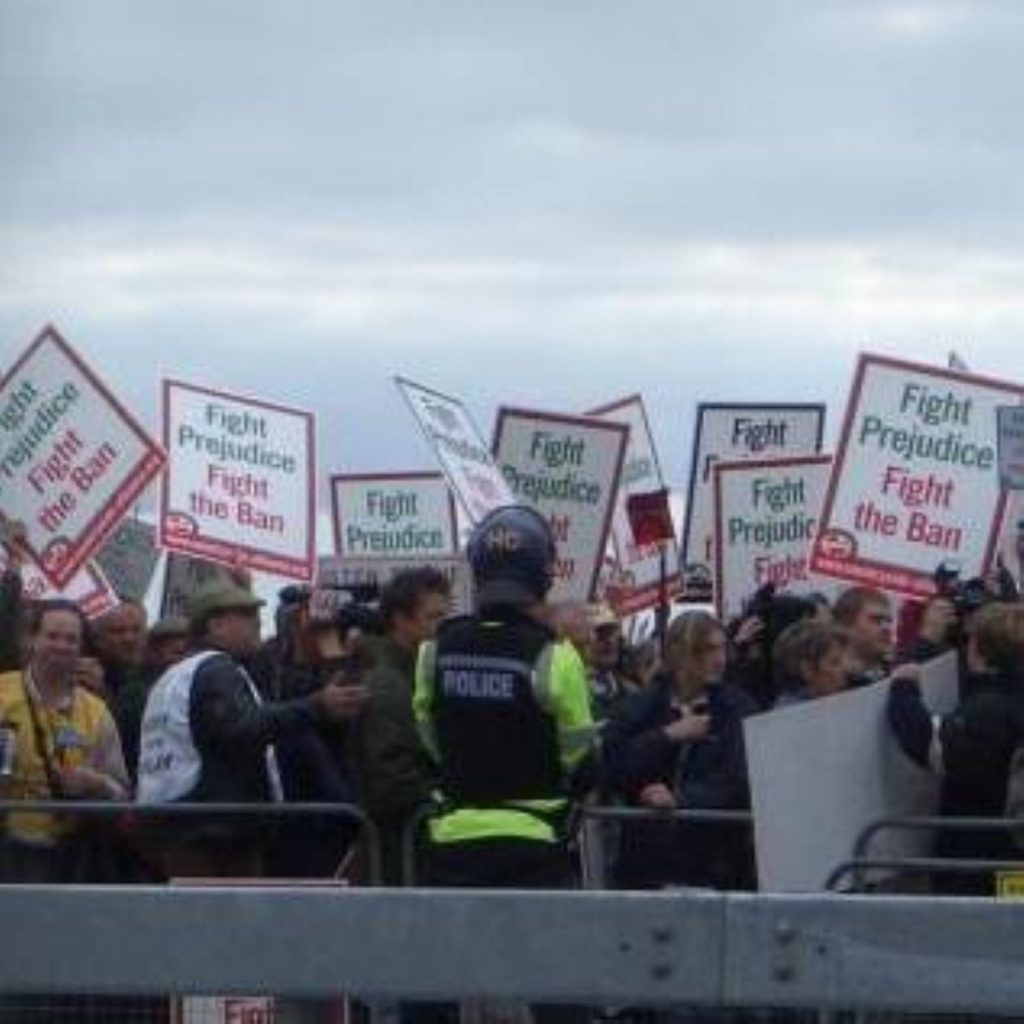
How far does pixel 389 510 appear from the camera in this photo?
24.7 m

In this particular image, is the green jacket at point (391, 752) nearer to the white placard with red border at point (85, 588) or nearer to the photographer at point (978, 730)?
the photographer at point (978, 730)

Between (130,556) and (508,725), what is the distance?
43.8 ft

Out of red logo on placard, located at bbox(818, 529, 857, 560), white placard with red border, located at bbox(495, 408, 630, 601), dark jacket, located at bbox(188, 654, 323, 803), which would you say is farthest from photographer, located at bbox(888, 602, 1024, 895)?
white placard with red border, located at bbox(495, 408, 630, 601)

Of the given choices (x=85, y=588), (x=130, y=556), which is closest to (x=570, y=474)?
(x=85, y=588)

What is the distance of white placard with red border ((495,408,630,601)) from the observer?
19812mm

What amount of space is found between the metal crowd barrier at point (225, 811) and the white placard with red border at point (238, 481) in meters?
8.70

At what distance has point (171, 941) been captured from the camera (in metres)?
5.03

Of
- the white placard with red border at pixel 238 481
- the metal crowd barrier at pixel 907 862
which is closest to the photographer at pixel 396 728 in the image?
the metal crowd barrier at pixel 907 862

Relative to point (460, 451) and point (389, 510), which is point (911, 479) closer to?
point (460, 451)

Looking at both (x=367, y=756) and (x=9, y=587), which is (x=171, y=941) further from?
(x=9, y=587)

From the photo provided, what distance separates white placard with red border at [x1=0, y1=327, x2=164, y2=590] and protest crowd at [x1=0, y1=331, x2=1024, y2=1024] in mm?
4879

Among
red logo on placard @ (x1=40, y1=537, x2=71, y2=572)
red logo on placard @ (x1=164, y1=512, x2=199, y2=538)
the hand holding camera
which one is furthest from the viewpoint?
red logo on placard @ (x1=164, y1=512, x2=199, y2=538)

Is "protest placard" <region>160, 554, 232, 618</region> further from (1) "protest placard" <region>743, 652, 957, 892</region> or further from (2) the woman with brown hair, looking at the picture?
(1) "protest placard" <region>743, 652, 957, 892</region>

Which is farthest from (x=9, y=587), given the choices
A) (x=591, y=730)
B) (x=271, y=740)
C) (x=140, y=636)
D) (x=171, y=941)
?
(x=171, y=941)
